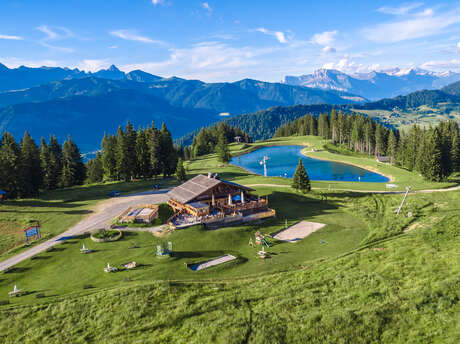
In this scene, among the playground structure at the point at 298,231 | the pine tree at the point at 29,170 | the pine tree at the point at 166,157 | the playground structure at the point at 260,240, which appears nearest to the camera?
the playground structure at the point at 260,240

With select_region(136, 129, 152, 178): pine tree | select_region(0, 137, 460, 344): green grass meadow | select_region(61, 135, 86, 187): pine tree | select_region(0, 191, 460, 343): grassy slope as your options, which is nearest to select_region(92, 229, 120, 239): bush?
select_region(0, 137, 460, 344): green grass meadow

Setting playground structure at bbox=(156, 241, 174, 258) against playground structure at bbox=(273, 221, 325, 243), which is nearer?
playground structure at bbox=(156, 241, 174, 258)

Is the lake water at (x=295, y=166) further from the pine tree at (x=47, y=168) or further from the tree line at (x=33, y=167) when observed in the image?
the pine tree at (x=47, y=168)

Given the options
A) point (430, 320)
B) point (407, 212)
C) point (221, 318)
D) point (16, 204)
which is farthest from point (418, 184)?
point (16, 204)

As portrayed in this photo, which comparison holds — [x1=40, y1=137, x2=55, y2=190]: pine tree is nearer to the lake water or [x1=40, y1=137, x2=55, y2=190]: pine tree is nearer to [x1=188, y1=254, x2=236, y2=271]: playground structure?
[x1=188, y1=254, x2=236, y2=271]: playground structure

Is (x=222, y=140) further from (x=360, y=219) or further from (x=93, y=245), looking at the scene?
(x=93, y=245)

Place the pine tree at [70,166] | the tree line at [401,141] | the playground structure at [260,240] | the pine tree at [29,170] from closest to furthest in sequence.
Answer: the playground structure at [260,240], the pine tree at [29,170], the tree line at [401,141], the pine tree at [70,166]

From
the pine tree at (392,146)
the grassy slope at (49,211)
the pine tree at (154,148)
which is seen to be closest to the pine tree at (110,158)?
the pine tree at (154,148)
